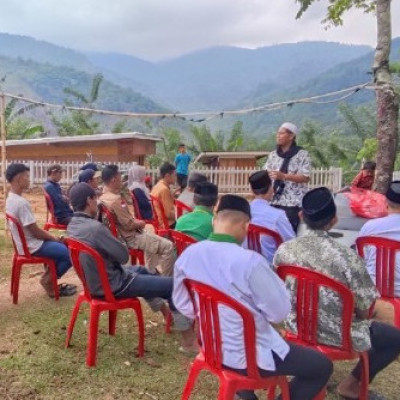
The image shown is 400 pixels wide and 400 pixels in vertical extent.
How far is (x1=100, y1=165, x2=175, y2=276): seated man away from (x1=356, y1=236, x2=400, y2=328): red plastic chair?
2008 millimetres

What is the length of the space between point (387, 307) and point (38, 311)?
3457mm

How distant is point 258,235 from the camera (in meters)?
4.43

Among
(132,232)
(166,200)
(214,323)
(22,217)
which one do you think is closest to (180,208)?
(166,200)

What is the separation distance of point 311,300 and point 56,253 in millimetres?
3040

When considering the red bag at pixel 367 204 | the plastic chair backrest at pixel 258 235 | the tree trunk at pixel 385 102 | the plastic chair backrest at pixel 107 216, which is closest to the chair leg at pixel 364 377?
the plastic chair backrest at pixel 258 235

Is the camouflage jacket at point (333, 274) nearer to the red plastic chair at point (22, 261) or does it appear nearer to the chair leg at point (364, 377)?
the chair leg at point (364, 377)

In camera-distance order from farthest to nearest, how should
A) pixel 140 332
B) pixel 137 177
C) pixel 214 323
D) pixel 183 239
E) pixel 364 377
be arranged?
pixel 137 177 < pixel 183 239 < pixel 140 332 < pixel 364 377 < pixel 214 323

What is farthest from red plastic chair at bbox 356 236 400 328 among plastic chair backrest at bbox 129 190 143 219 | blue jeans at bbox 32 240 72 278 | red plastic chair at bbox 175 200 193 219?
plastic chair backrest at bbox 129 190 143 219

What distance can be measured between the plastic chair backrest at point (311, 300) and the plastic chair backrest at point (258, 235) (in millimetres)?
1259

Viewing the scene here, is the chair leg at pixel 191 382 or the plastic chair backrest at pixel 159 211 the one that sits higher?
the plastic chair backrest at pixel 159 211

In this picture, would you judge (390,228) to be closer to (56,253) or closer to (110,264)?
(110,264)

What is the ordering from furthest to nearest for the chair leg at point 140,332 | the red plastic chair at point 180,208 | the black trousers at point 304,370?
the red plastic chair at point 180,208 → the chair leg at point 140,332 → the black trousers at point 304,370

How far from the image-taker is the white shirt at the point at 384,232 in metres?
3.84

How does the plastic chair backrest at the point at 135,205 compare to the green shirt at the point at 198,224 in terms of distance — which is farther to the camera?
the plastic chair backrest at the point at 135,205
